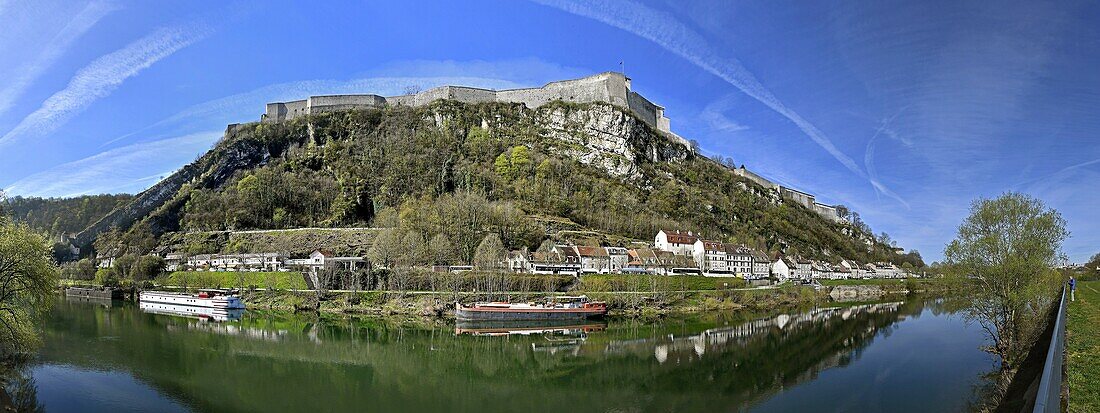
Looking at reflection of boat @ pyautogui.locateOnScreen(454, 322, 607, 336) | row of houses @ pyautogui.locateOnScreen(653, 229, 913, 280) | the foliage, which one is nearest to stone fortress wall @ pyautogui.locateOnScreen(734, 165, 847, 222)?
row of houses @ pyautogui.locateOnScreen(653, 229, 913, 280)

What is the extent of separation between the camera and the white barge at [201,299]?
5094 cm

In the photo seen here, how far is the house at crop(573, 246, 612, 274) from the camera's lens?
61469mm

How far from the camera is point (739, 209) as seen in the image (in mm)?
100875

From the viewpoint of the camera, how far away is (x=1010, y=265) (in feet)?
68.1

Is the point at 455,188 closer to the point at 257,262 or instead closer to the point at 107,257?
the point at 257,262

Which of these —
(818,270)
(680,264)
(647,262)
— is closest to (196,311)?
(647,262)

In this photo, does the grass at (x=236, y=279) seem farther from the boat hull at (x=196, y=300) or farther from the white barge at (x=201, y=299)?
the boat hull at (x=196, y=300)

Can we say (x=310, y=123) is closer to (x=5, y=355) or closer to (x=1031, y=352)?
(x=5, y=355)

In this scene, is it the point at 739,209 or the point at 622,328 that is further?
the point at 739,209

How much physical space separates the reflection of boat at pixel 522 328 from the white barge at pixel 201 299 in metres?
22.6

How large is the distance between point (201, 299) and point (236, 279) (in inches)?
355

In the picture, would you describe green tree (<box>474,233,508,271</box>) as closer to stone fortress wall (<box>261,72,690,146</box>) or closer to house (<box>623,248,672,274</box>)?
house (<box>623,248,672,274</box>)

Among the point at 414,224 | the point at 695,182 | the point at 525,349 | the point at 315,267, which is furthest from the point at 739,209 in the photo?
the point at 525,349

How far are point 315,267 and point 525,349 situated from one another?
1466 inches
